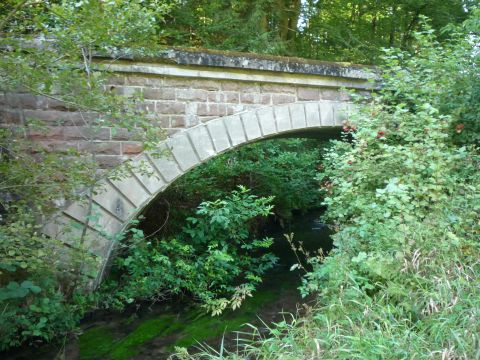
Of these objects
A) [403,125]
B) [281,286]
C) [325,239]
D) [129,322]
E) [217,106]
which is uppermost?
[217,106]

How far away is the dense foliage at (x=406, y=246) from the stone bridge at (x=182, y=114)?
0.83 meters

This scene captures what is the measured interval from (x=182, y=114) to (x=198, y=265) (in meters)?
1.81

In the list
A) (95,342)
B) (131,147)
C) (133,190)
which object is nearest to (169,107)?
(131,147)

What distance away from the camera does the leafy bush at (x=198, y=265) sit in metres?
5.35

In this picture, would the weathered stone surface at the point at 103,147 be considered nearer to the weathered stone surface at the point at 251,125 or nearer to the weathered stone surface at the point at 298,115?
the weathered stone surface at the point at 251,125

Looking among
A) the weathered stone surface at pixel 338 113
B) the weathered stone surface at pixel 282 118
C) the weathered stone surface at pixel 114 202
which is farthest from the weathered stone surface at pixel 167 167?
the weathered stone surface at pixel 338 113

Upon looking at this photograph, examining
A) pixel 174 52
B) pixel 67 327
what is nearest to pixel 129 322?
pixel 67 327

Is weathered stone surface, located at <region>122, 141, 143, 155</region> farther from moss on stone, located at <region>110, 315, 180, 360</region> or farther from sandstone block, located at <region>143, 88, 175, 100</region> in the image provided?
moss on stone, located at <region>110, 315, 180, 360</region>

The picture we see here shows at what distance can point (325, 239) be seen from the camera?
28.7 feet

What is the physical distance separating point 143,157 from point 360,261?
8.64ft

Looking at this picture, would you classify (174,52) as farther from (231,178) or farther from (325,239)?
(325,239)

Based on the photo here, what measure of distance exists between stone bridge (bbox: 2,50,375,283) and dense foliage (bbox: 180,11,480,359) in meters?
0.83

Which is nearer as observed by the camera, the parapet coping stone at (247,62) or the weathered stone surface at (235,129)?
the parapet coping stone at (247,62)

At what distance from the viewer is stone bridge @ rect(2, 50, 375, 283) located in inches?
189
